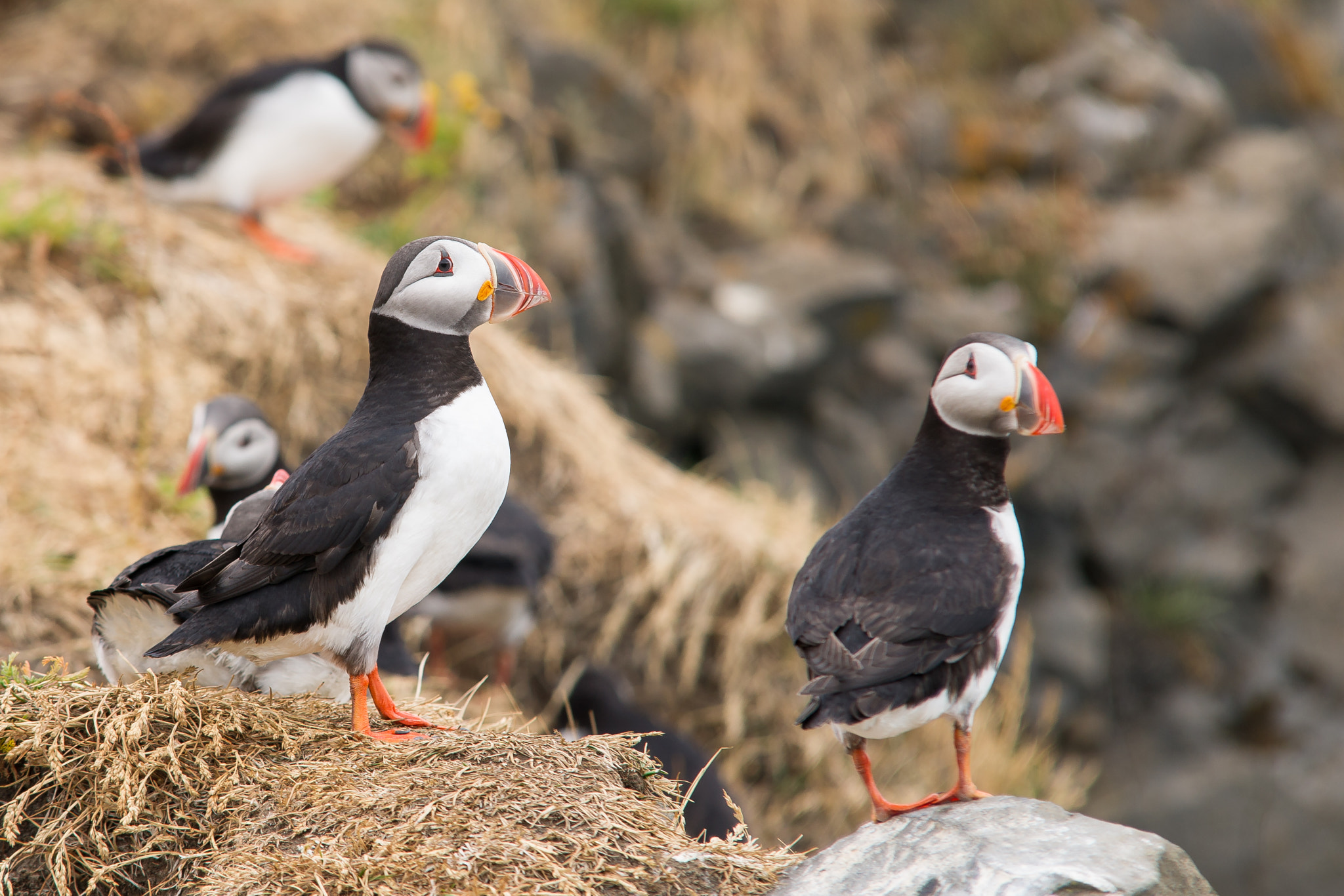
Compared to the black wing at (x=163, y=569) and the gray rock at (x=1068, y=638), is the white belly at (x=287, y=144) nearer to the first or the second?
the black wing at (x=163, y=569)

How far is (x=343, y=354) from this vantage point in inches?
221

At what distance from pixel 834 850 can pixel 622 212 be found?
6.69m

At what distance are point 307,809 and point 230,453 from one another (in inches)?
56.6

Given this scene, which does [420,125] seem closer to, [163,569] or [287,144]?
[287,144]

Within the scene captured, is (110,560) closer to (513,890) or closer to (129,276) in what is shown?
(129,276)

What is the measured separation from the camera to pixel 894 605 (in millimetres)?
2426

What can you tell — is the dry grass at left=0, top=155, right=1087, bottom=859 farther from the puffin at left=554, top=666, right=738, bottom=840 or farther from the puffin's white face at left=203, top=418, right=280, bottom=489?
the puffin's white face at left=203, top=418, right=280, bottom=489

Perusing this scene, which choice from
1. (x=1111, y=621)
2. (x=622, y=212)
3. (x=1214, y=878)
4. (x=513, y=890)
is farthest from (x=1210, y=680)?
(x=513, y=890)

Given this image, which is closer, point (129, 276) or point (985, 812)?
point (985, 812)

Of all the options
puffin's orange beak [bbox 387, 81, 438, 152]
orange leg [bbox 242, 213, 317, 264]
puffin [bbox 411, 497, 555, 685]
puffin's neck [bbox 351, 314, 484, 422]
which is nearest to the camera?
puffin's neck [bbox 351, 314, 484, 422]

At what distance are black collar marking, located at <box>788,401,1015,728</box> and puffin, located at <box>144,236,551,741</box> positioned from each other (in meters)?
0.77

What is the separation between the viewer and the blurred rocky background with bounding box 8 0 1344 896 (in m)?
8.05

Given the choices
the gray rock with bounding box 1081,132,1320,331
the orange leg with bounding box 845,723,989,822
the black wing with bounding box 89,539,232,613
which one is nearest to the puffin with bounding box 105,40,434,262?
the black wing with bounding box 89,539,232,613

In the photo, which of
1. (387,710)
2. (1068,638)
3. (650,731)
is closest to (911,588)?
(387,710)
